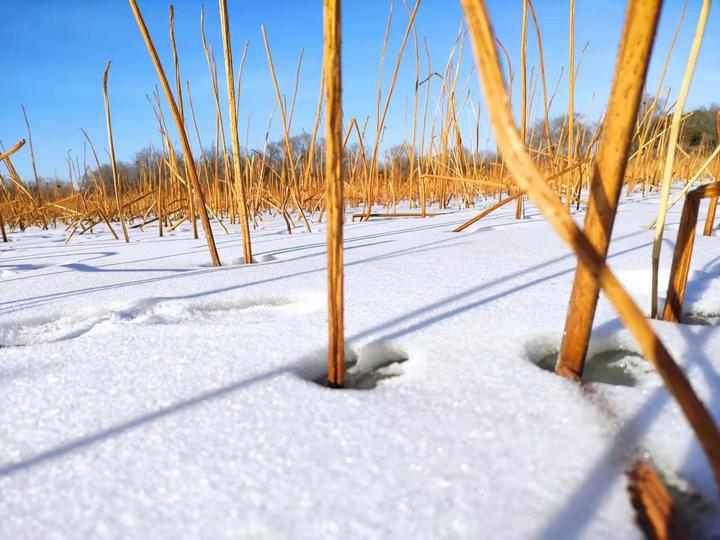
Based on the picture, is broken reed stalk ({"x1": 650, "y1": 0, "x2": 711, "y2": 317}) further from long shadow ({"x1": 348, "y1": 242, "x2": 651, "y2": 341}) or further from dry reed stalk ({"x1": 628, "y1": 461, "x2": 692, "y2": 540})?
dry reed stalk ({"x1": 628, "y1": 461, "x2": 692, "y2": 540})

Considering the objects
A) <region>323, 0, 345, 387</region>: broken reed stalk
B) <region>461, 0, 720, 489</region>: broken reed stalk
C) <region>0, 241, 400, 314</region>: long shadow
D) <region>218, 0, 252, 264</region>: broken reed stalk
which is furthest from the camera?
<region>218, 0, 252, 264</region>: broken reed stalk

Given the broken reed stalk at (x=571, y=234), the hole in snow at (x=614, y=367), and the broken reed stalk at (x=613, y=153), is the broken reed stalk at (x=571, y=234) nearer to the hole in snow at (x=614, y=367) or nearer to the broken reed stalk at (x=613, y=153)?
the broken reed stalk at (x=613, y=153)

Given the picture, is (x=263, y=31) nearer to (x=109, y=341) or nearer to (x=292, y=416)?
(x=109, y=341)

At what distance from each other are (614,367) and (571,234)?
0.25 metres

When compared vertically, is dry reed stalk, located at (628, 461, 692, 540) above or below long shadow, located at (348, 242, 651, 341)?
below

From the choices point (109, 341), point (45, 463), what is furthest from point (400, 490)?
point (109, 341)

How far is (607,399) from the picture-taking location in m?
0.30

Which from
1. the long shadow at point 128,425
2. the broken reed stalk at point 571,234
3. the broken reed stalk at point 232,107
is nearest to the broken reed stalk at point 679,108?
the broken reed stalk at point 571,234

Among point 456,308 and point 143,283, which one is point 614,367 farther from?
point 143,283

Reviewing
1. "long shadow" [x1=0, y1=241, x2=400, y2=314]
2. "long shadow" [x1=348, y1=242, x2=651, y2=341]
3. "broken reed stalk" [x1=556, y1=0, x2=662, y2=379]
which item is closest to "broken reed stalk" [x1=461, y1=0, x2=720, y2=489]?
"broken reed stalk" [x1=556, y1=0, x2=662, y2=379]

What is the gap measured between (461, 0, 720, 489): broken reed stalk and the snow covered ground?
61 mm

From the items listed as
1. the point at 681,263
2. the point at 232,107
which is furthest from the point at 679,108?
the point at 232,107

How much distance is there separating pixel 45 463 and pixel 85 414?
5 centimetres

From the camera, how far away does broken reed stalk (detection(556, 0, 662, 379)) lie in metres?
0.24
